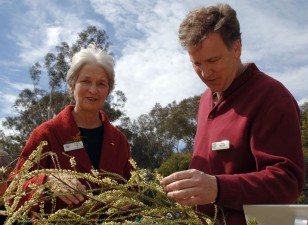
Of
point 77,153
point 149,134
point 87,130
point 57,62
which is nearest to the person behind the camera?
point 77,153

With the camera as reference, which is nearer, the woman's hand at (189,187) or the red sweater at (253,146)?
the woman's hand at (189,187)

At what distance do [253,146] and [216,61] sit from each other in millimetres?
475

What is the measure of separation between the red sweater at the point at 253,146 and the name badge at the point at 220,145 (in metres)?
0.01

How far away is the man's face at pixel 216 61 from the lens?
1.75 metres

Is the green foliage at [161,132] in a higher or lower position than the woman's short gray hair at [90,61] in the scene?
higher

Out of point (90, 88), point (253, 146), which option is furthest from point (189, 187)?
point (90, 88)

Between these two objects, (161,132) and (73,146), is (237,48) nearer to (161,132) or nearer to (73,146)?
(73,146)

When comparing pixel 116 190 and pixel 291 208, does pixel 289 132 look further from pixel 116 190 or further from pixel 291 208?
pixel 116 190

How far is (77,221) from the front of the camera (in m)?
0.75

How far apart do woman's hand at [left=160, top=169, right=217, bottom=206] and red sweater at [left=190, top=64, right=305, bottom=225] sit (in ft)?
0.32

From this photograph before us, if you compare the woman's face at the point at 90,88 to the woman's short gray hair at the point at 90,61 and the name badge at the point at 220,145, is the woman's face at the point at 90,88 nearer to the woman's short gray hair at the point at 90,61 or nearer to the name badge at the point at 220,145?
the woman's short gray hair at the point at 90,61

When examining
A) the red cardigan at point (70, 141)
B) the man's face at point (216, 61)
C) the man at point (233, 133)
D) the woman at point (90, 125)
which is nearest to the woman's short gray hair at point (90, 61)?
the woman at point (90, 125)

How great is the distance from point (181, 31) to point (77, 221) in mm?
1231

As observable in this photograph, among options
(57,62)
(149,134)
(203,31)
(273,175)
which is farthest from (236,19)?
(149,134)
